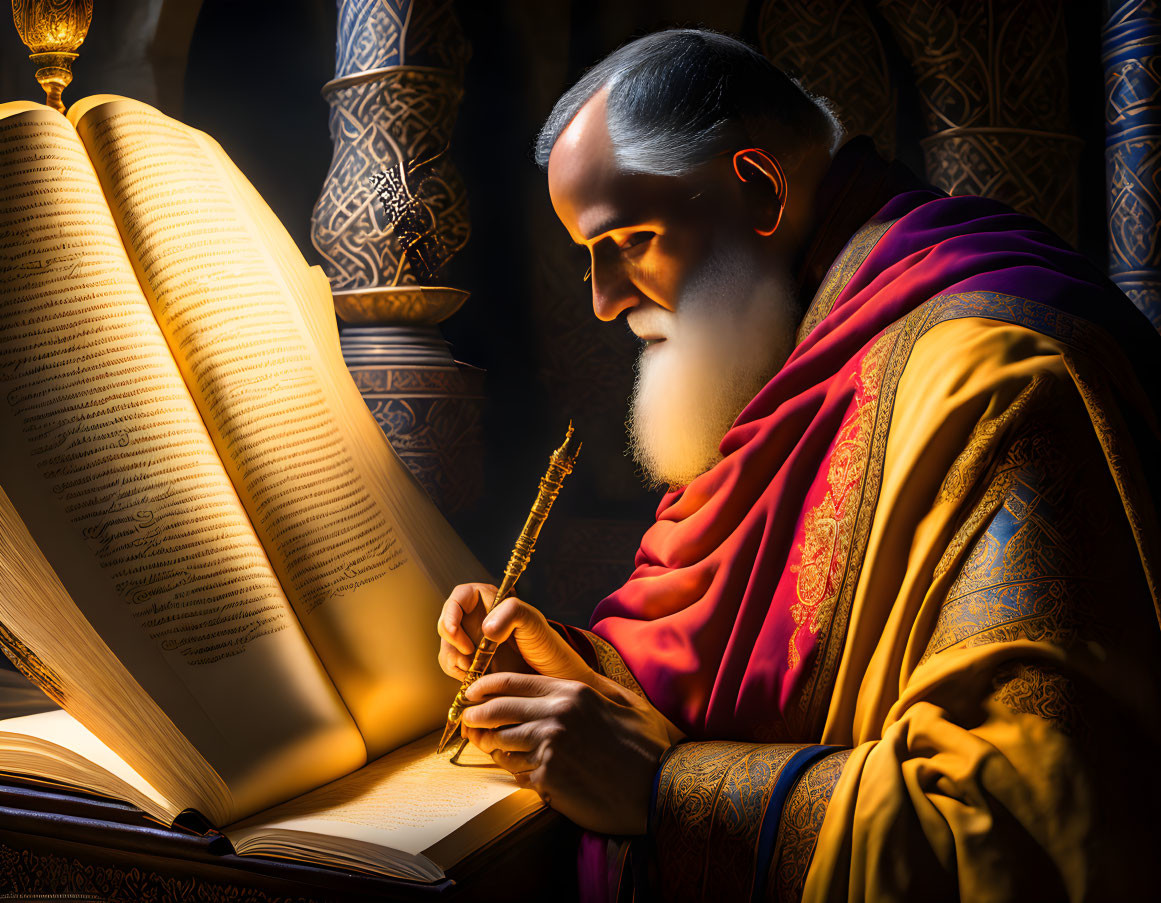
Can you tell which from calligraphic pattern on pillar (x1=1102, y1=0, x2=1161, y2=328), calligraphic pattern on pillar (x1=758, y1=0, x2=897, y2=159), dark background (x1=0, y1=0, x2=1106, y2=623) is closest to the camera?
calligraphic pattern on pillar (x1=1102, y1=0, x2=1161, y2=328)

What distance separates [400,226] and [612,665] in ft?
3.81


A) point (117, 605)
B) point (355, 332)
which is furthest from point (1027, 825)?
point (355, 332)

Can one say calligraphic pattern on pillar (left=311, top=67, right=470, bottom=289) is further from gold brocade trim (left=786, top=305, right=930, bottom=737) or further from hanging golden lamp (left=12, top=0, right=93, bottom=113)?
gold brocade trim (left=786, top=305, right=930, bottom=737)

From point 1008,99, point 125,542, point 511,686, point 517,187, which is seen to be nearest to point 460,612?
point 511,686

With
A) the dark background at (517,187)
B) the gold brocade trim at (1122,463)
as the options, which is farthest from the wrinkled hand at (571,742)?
the dark background at (517,187)

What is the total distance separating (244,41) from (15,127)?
1596 mm

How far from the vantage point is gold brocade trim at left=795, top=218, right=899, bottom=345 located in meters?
1.50

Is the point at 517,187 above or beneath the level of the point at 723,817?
above

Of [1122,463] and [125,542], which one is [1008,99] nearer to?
[1122,463]

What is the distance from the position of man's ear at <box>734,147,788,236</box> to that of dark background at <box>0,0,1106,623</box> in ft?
3.51

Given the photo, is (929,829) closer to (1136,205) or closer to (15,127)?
(15,127)

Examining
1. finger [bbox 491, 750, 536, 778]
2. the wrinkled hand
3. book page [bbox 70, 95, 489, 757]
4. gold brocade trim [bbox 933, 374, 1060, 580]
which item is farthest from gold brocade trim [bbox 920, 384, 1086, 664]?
book page [bbox 70, 95, 489, 757]

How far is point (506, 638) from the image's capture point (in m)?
1.37

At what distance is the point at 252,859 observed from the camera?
99 centimetres
